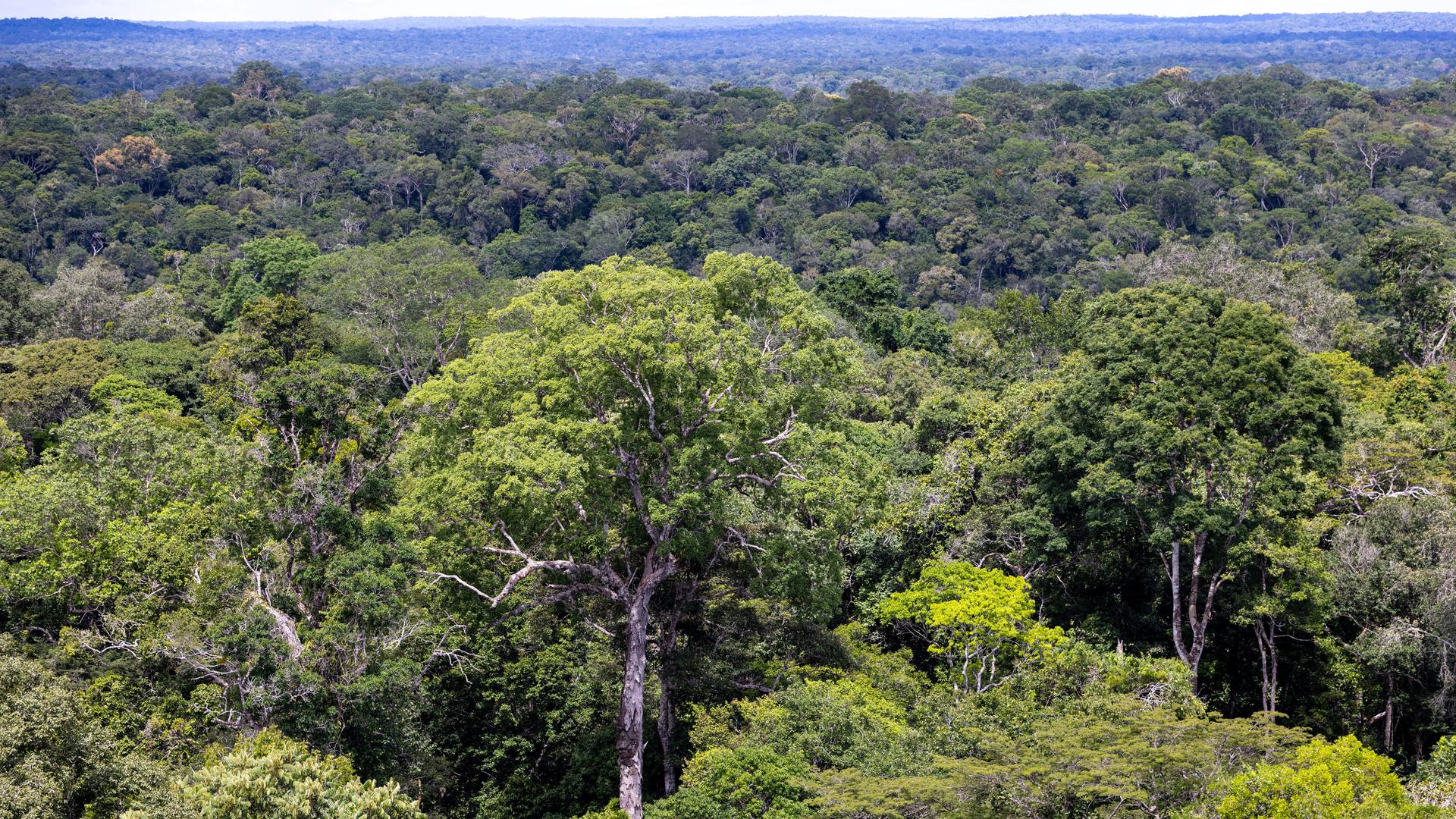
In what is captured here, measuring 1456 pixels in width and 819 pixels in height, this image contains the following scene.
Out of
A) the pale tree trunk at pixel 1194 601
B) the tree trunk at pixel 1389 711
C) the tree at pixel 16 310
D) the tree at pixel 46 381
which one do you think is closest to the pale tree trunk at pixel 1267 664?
the pale tree trunk at pixel 1194 601

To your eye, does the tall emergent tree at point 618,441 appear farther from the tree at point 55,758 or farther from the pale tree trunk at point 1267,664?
the pale tree trunk at point 1267,664

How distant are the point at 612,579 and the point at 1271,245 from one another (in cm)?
6069

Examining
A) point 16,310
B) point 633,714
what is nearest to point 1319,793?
point 633,714

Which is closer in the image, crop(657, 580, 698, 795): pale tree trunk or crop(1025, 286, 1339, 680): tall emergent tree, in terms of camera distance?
crop(657, 580, 698, 795): pale tree trunk

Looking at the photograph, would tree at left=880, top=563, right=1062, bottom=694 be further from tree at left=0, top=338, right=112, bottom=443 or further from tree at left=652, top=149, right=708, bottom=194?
tree at left=652, top=149, right=708, bottom=194

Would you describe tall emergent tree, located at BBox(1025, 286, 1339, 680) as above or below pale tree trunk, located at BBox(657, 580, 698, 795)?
above

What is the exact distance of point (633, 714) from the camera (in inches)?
580

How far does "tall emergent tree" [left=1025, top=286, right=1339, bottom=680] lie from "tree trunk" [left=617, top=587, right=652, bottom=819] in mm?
7809

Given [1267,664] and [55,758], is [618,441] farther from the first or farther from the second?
[1267,664]

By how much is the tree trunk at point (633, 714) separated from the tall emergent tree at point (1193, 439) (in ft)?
25.6

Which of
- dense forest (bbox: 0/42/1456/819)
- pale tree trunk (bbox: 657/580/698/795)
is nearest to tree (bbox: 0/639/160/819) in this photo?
dense forest (bbox: 0/42/1456/819)

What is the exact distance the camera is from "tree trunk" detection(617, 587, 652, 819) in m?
14.5

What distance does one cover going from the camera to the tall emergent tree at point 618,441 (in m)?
14.1

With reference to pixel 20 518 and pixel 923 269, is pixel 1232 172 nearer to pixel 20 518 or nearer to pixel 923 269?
pixel 923 269
